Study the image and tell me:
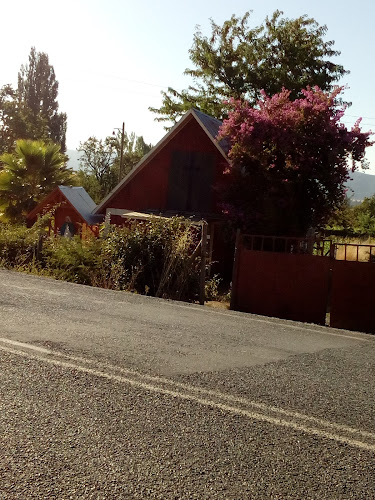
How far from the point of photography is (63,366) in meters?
6.12

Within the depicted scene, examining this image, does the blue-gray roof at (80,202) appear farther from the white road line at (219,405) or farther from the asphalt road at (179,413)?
the white road line at (219,405)

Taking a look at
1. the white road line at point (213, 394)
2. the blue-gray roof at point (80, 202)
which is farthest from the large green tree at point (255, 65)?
the white road line at point (213, 394)

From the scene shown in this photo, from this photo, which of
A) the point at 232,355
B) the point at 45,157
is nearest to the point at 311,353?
the point at 232,355

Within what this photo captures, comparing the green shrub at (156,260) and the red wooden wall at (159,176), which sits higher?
the red wooden wall at (159,176)

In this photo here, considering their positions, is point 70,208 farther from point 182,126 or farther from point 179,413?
point 179,413

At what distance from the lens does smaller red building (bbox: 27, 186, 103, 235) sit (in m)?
30.7

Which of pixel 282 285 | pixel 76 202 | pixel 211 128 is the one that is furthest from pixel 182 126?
pixel 282 285

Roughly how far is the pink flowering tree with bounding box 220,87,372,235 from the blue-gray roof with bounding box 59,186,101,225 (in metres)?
11.9

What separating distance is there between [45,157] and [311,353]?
27008 mm

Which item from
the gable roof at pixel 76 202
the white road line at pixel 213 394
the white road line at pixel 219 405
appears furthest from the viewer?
the gable roof at pixel 76 202

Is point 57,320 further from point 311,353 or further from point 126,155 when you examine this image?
point 126,155

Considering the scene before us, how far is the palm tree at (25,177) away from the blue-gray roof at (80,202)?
177cm

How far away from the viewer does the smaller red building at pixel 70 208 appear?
3070 centimetres

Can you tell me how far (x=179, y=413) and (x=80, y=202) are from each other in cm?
2742
